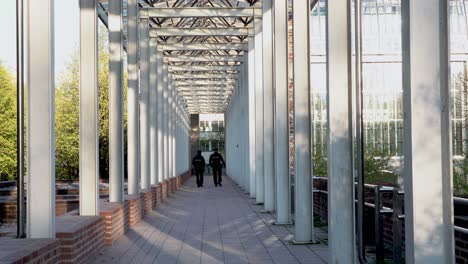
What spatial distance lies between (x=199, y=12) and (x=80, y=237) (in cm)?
1239

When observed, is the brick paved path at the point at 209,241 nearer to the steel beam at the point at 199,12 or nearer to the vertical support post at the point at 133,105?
the vertical support post at the point at 133,105

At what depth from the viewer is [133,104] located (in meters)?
15.8

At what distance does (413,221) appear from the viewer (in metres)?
4.82

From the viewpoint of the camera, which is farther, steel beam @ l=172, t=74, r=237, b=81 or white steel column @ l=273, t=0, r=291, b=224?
steel beam @ l=172, t=74, r=237, b=81

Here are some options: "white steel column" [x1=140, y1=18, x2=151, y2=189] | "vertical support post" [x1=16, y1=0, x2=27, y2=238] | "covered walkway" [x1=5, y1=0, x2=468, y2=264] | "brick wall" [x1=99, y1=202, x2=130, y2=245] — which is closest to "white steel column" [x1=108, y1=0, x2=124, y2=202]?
"covered walkway" [x1=5, y1=0, x2=468, y2=264]

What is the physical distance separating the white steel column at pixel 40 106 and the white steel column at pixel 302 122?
3.96m

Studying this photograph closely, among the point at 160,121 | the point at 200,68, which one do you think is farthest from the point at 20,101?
the point at 200,68

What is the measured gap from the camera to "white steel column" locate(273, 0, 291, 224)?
13109mm

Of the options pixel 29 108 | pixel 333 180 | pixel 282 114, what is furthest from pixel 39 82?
pixel 282 114

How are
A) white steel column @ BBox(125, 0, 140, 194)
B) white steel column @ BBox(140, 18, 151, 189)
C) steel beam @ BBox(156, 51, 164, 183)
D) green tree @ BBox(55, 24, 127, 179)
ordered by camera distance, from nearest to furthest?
white steel column @ BBox(125, 0, 140, 194), white steel column @ BBox(140, 18, 151, 189), steel beam @ BBox(156, 51, 164, 183), green tree @ BBox(55, 24, 127, 179)

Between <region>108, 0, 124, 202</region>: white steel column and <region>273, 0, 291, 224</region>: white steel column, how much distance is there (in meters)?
2.59

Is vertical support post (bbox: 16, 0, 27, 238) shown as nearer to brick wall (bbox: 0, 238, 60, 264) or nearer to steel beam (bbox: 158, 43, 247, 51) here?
brick wall (bbox: 0, 238, 60, 264)

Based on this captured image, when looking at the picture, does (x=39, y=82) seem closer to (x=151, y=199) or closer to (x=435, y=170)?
(x=435, y=170)

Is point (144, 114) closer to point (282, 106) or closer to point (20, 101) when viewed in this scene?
point (282, 106)
